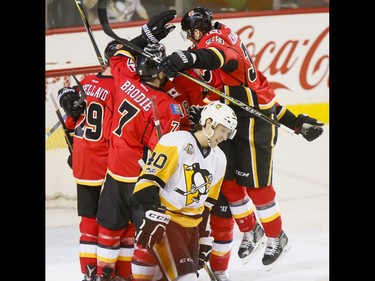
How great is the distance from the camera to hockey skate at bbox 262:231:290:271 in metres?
5.48

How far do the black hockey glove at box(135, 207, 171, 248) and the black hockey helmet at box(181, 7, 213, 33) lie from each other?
3.78 feet

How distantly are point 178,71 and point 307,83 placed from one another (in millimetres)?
3428

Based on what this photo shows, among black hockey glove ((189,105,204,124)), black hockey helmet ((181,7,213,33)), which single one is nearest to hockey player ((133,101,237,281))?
black hockey glove ((189,105,204,124))

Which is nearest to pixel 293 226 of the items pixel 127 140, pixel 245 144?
pixel 245 144

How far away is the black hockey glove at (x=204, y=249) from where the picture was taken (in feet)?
16.5

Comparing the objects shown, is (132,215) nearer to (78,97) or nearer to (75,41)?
(78,97)

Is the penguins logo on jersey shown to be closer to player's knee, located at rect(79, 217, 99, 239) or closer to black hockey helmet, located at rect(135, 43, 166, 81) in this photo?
black hockey helmet, located at rect(135, 43, 166, 81)

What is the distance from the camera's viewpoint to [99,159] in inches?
205

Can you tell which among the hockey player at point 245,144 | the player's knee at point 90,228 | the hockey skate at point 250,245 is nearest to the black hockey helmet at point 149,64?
the hockey player at point 245,144

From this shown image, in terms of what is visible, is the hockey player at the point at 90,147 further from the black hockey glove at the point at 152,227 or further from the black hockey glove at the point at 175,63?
the black hockey glove at the point at 152,227

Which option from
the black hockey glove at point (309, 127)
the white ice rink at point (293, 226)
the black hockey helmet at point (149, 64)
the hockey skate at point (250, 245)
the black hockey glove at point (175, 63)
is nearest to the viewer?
the black hockey glove at point (175, 63)

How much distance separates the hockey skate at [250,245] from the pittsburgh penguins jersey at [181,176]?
96 centimetres

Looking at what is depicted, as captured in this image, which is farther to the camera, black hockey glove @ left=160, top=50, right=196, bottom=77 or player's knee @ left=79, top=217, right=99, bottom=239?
player's knee @ left=79, top=217, right=99, bottom=239
